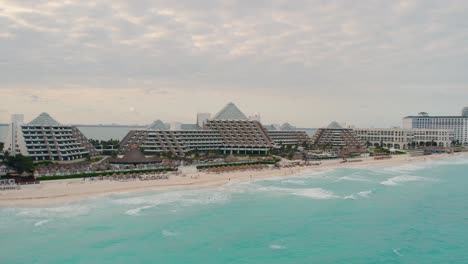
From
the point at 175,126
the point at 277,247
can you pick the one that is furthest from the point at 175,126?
the point at 277,247

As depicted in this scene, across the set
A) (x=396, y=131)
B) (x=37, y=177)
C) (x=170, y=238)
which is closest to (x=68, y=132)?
(x=37, y=177)

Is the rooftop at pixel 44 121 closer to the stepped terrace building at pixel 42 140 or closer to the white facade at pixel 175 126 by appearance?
the stepped terrace building at pixel 42 140

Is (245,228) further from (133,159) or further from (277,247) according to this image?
(133,159)

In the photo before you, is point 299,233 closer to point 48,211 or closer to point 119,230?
point 119,230

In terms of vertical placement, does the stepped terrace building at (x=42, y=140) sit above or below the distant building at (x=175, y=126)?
below

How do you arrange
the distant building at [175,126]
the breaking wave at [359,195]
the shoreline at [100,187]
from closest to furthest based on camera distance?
the shoreline at [100,187], the breaking wave at [359,195], the distant building at [175,126]

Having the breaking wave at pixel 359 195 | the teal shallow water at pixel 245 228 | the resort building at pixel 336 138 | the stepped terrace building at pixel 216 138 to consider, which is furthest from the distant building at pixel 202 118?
the breaking wave at pixel 359 195

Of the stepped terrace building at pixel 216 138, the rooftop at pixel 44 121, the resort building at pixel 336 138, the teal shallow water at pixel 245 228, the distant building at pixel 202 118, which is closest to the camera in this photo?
the teal shallow water at pixel 245 228
